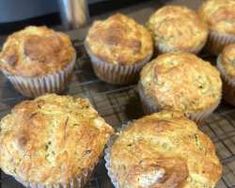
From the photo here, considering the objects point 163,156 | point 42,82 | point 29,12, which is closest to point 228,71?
point 163,156

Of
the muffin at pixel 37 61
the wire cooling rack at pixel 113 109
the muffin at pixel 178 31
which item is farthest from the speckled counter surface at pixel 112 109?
the muffin at pixel 178 31

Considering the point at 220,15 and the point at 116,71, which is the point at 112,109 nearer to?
the point at 116,71

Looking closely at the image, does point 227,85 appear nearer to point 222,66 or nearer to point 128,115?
point 222,66

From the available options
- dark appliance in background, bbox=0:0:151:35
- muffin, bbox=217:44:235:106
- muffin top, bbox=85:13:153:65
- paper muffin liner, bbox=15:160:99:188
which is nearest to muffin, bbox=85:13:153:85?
muffin top, bbox=85:13:153:65

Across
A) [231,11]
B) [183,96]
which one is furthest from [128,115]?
[231,11]

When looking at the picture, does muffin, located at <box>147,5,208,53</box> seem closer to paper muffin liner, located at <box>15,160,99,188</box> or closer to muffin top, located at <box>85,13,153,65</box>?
muffin top, located at <box>85,13,153,65</box>
